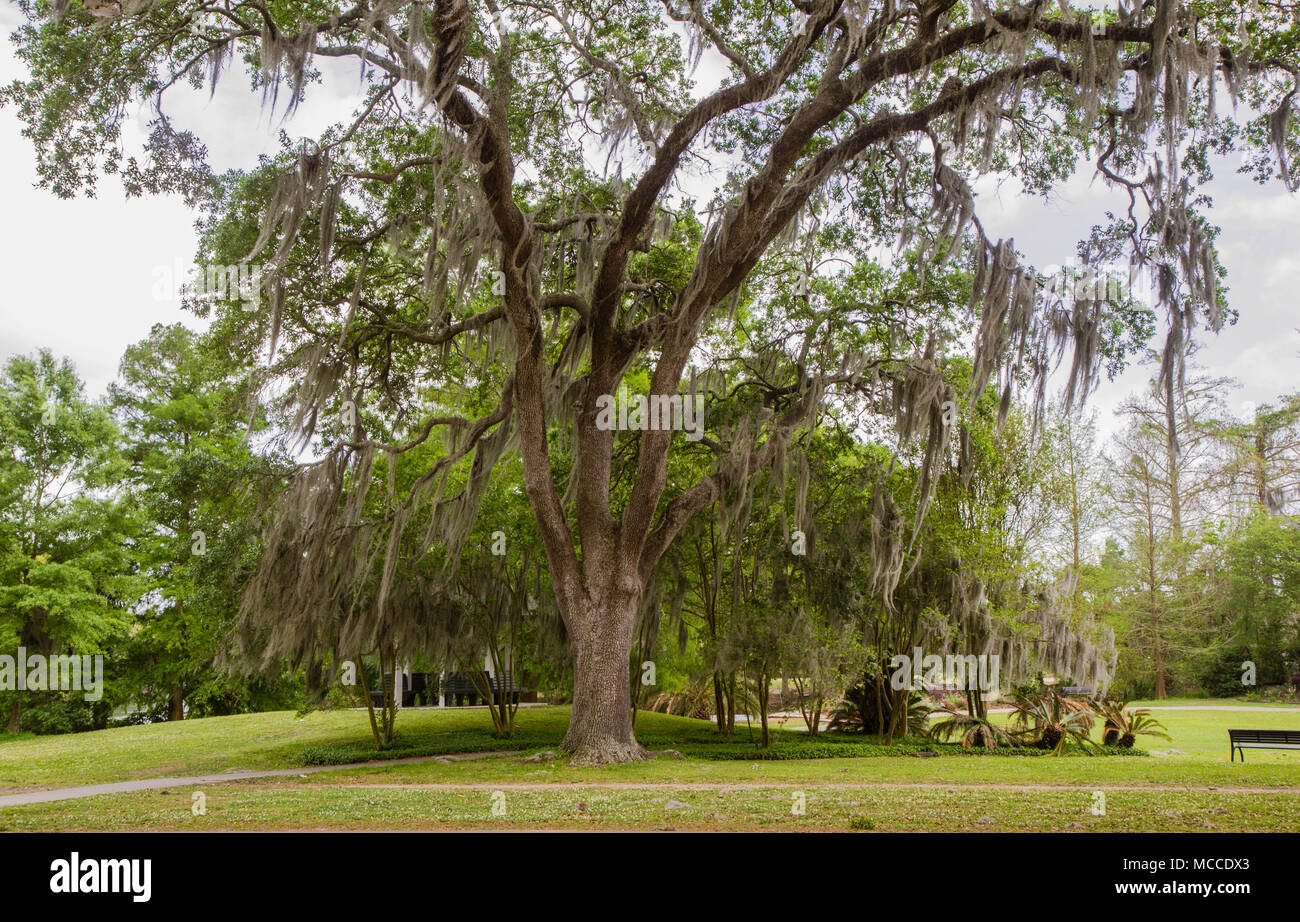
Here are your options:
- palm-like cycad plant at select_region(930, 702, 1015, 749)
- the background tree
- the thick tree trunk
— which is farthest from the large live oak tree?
the background tree

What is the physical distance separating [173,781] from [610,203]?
405 inches

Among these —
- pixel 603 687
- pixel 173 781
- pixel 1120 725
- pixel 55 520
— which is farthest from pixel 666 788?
pixel 55 520

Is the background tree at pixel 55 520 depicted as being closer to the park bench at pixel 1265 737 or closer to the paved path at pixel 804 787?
the paved path at pixel 804 787

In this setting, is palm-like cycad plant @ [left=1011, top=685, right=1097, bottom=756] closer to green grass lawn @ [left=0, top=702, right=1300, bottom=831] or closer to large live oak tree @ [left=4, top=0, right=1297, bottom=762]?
green grass lawn @ [left=0, top=702, right=1300, bottom=831]

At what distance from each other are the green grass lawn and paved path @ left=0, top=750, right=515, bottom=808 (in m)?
0.49

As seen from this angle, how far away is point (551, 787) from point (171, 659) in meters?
19.6

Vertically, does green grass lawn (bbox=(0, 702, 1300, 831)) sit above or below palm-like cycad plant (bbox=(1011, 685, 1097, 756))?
above

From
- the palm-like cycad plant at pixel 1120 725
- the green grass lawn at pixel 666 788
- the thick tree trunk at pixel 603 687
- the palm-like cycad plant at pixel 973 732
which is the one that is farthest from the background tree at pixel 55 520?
the palm-like cycad plant at pixel 1120 725

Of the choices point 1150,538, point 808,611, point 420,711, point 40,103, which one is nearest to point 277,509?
point 40,103

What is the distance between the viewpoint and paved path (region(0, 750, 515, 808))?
9086 millimetres

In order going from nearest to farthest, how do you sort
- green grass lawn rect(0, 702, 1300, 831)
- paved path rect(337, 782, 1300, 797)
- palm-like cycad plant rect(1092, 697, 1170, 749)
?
1. green grass lawn rect(0, 702, 1300, 831)
2. paved path rect(337, 782, 1300, 797)
3. palm-like cycad plant rect(1092, 697, 1170, 749)

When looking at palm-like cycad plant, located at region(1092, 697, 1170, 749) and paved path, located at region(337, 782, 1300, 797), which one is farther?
palm-like cycad plant, located at region(1092, 697, 1170, 749)

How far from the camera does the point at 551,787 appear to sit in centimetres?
→ 830

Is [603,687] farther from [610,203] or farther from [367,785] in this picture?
[610,203]
